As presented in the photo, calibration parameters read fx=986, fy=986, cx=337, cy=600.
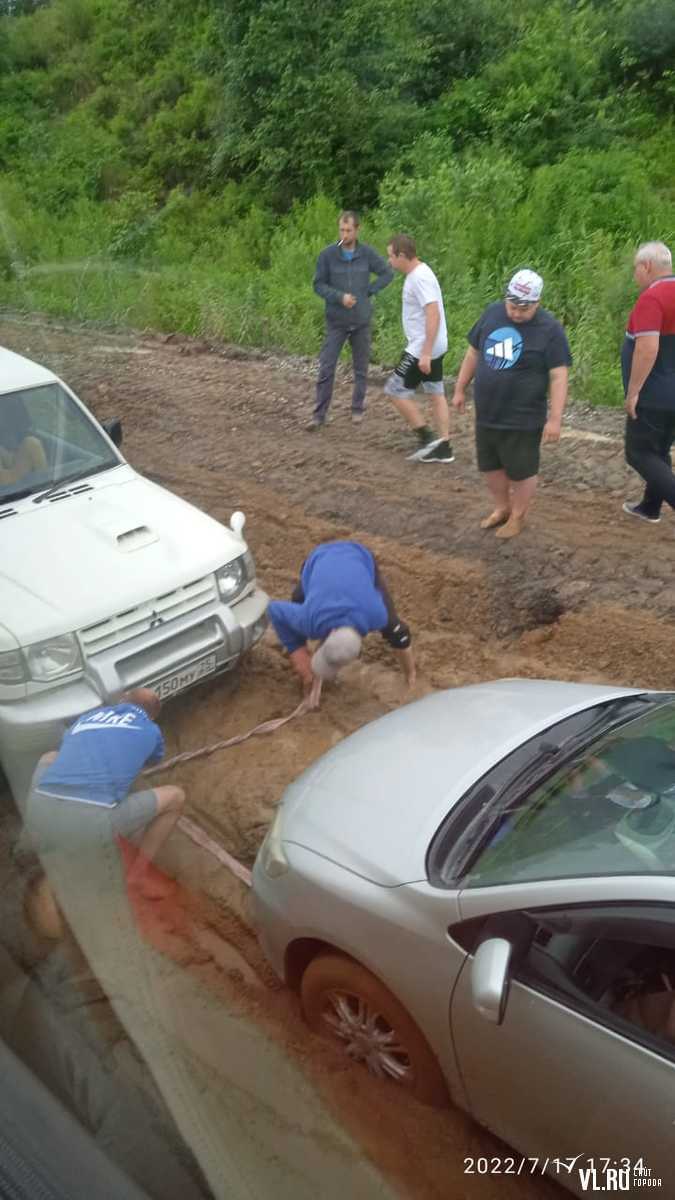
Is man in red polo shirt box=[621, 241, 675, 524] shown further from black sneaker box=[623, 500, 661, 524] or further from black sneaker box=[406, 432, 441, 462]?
black sneaker box=[406, 432, 441, 462]

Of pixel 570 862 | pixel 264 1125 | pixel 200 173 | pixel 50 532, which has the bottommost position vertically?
pixel 264 1125

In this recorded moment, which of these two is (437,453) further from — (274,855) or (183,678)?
(274,855)

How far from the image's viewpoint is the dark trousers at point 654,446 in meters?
5.87

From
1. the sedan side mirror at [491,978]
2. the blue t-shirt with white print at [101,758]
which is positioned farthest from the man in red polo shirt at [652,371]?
the sedan side mirror at [491,978]

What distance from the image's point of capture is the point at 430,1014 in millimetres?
2672

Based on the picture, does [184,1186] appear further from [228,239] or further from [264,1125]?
[228,239]

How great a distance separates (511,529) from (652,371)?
4.20 feet

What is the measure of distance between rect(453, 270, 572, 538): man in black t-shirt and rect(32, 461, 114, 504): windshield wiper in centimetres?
220

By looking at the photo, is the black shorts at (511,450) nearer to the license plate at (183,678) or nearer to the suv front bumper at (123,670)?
the suv front bumper at (123,670)

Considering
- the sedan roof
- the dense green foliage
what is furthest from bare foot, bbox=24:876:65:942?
the dense green foliage

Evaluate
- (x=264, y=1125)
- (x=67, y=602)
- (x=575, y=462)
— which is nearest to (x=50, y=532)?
(x=67, y=602)

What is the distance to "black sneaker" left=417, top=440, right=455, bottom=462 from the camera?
7.61 metres

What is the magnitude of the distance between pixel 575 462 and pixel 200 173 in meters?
9.90

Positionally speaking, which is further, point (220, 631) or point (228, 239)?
point (228, 239)
